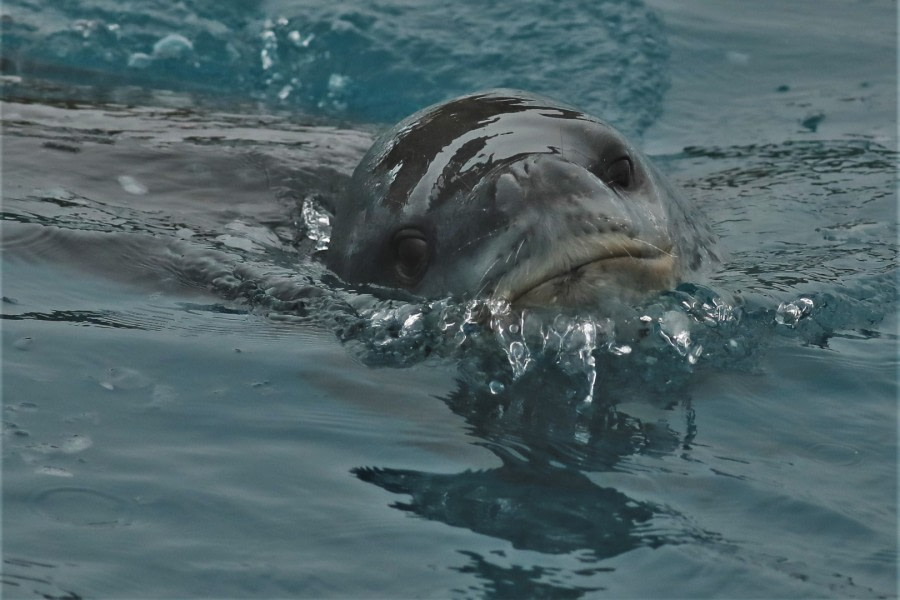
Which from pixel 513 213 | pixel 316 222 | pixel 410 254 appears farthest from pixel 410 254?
pixel 316 222

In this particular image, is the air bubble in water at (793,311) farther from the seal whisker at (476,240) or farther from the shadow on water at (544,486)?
the seal whisker at (476,240)

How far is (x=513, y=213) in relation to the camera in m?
4.19

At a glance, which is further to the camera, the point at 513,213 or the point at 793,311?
the point at 793,311

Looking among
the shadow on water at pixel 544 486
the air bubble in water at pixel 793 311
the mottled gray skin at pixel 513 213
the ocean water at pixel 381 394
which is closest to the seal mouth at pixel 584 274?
the mottled gray skin at pixel 513 213

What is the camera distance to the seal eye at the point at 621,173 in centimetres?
454

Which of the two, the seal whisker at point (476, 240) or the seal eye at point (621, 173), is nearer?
the seal whisker at point (476, 240)

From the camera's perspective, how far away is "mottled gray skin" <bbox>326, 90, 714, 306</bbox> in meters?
4.14

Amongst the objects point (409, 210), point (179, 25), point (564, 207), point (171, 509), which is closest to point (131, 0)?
point (179, 25)

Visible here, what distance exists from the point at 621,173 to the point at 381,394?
45.9 inches

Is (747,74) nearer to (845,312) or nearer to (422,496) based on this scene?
(845,312)

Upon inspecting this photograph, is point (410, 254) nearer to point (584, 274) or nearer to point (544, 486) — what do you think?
point (584, 274)

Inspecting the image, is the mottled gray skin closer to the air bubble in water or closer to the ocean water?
the ocean water

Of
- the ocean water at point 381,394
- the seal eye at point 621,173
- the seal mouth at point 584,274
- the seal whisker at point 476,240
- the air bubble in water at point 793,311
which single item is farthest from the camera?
the air bubble in water at point 793,311

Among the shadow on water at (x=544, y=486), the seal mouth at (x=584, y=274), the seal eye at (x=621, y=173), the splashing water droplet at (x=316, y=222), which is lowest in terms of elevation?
the shadow on water at (x=544, y=486)
